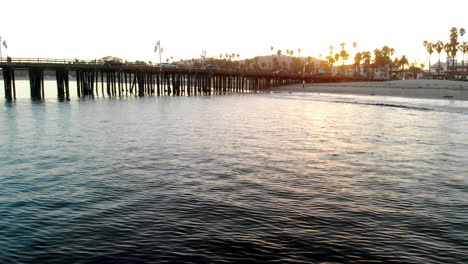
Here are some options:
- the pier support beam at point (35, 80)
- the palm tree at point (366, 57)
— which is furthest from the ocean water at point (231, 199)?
the palm tree at point (366, 57)

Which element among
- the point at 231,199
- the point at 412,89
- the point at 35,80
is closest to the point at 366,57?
the point at 412,89

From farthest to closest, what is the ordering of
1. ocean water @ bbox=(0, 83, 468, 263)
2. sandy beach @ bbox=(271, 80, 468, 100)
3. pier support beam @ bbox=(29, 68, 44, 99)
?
1. sandy beach @ bbox=(271, 80, 468, 100)
2. pier support beam @ bbox=(29, 68, 44, 99)
3. ocean water @ bbox=(0, 83, 468, 263)

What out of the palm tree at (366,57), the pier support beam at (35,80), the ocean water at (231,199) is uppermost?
the palm tree at (366,57)

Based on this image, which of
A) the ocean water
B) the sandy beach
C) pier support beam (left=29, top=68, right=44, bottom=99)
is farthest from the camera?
the sandy beach

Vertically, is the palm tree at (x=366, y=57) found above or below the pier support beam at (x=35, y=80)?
above

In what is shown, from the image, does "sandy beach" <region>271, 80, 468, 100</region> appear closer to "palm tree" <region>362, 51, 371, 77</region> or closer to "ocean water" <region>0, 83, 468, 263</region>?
"ocean water" <region>0, 83, 468, 263</region>

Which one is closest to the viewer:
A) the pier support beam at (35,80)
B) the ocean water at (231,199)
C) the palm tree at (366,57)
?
the ocean water at (231,199)

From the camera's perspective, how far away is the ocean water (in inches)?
346

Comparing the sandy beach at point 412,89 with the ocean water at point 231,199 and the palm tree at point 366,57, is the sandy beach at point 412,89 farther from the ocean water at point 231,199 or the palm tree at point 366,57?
the palm tree at point 366,57

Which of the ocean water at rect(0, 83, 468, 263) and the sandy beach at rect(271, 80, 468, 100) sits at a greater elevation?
the sandy beach at rect(271, 80, 468, 100)

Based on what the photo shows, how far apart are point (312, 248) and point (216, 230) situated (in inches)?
93.7

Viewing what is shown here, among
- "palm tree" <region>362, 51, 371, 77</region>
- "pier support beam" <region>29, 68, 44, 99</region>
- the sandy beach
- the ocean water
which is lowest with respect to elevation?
the ocean water

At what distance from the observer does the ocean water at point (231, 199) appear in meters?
8.79

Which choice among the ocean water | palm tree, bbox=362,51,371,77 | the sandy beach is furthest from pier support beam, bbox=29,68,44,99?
palm tree, bbox=362,51,371,77
